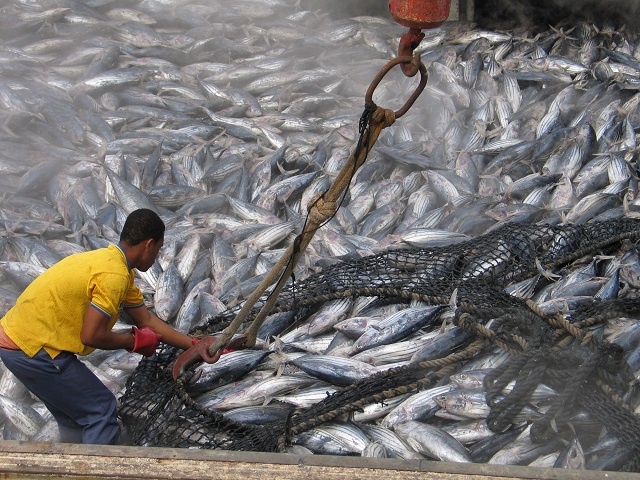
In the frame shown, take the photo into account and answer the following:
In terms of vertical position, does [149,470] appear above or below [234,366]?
above

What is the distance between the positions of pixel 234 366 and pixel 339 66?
5284mm

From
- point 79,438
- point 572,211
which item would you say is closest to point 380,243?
point 572,211

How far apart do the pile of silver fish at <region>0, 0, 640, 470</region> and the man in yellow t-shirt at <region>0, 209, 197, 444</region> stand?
0.53 m

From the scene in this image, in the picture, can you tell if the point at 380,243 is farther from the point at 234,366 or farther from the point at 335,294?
the point at 234,366

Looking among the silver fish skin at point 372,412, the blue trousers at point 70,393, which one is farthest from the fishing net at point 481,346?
the blue trousers at point 70,393

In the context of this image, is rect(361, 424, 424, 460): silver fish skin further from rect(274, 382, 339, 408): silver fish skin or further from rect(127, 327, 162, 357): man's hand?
rect(127, 327, 162, 357): man's hand

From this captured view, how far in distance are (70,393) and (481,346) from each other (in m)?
2.13

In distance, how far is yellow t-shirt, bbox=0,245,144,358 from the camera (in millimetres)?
3449

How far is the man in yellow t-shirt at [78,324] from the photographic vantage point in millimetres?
3457

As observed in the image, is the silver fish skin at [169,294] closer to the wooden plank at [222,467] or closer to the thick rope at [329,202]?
the thick rope at [329,202]

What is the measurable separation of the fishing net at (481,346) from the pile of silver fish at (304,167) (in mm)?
95

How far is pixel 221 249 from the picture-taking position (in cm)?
552

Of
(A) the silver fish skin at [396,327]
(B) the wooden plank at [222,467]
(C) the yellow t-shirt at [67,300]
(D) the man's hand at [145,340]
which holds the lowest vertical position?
(A) the silver fish skin at [396,327]

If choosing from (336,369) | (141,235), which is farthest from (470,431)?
(141,235)
